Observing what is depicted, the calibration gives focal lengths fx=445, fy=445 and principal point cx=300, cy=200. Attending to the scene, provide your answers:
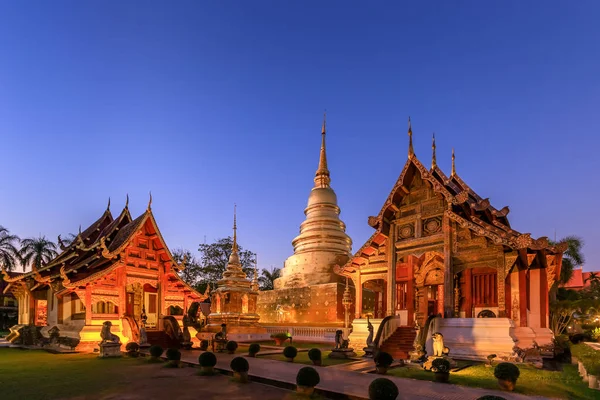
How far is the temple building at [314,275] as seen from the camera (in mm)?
32688

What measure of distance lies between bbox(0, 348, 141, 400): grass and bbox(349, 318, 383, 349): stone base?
9.03 metres

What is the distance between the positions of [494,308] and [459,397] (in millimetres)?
9044

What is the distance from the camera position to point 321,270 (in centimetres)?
3500

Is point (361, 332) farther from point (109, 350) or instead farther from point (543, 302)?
point (109, 350)

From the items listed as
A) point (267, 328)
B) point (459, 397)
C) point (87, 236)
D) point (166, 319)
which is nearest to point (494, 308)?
point (459, 397)

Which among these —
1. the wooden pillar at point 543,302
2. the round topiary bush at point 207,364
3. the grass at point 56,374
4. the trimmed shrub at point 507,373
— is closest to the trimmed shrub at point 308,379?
the round topiary bush at point 207,364

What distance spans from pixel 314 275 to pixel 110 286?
17596 millimetres

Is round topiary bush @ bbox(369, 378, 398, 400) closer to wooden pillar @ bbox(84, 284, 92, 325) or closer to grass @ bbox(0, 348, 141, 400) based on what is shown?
grass @ bbox(0, 348, 141, 400)

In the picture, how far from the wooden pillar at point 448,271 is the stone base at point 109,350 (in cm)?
1307

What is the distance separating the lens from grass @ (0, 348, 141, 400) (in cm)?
1022

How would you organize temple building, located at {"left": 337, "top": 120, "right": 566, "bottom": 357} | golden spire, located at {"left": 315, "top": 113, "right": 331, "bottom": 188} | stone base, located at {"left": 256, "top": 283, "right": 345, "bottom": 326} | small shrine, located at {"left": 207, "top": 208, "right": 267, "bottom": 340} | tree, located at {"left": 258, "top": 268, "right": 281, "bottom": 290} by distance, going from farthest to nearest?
tree, located at {"left": 258, "top": 268, "right": 281, "bottom": 290} → golden spire, located at {"left": 315, "top": 113, "right": 331, "bottom": 188} → stone base, located at {"left": 256, "top": 283, "right": 345, "bottom": 326} → small shrine, located at {"left": 207, "top": 208, "right": 267, "bottom": 340} → temple building, located at {"left": 337, "top": 120, "right": 566, "bottom": 357}

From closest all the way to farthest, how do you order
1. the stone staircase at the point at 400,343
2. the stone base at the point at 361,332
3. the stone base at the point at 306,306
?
the stone staircase at the point at 400,343, the stone base at the point at 361,332, the stone base at the point at 306,306

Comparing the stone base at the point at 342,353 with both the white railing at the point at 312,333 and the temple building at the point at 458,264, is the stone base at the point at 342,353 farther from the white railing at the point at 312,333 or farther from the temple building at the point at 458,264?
the white railing at the point at 312,333

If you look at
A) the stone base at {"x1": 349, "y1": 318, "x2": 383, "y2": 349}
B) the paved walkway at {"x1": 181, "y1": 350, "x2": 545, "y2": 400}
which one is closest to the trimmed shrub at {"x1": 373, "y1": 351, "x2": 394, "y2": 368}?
the paved walkway at {"x1": 181, "y1": 350, "x2": 545, "y2": 400}
